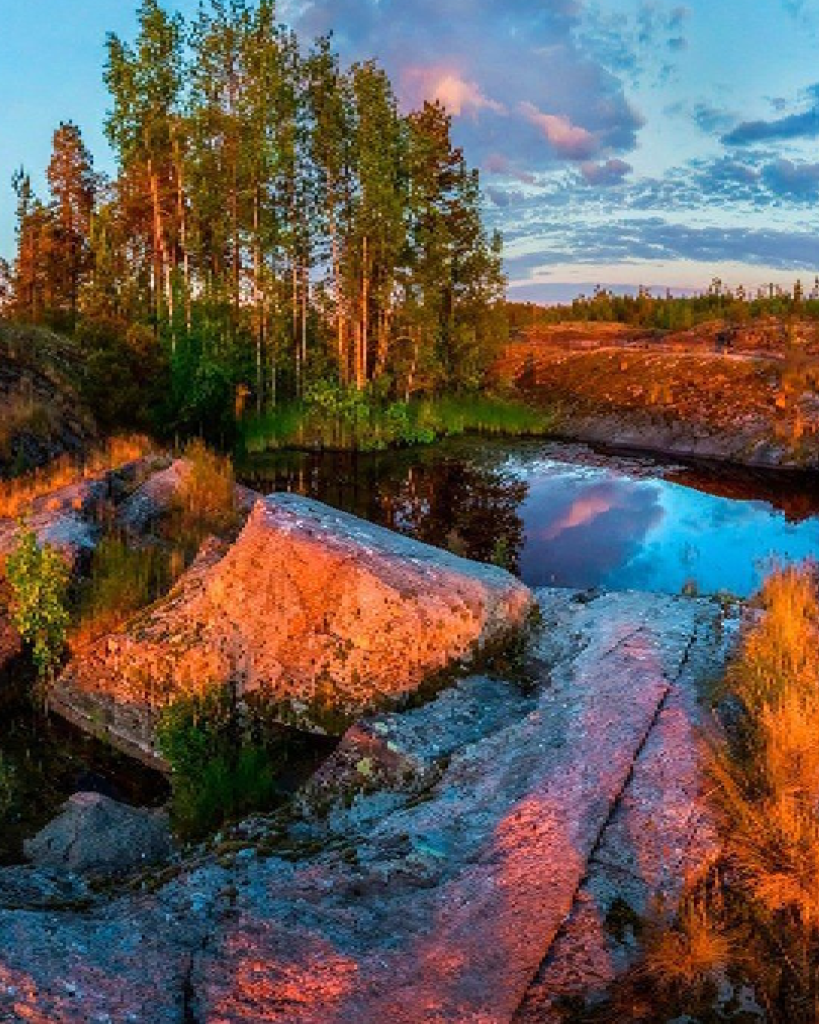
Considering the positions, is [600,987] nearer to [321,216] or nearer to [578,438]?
[578,438]

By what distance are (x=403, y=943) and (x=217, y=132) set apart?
3619 cm

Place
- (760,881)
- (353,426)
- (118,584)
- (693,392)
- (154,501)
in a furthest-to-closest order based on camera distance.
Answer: (693,392) → (353,426) → (154,501) → (118,584) → (760,881)

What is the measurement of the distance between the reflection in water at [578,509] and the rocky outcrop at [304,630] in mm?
5268

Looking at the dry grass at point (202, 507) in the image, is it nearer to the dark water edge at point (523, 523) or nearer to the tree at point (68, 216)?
the dark water edge at point (523, 523)

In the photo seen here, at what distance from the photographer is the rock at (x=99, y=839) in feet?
21.4

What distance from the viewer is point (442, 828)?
5824 millimetres

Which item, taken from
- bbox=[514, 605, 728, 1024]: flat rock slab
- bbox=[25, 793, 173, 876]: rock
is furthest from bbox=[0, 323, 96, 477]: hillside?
bbox=[514, 605, 728, 1024]: flat rock slab

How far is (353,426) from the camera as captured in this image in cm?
3369

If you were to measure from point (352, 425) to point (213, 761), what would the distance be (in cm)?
2689

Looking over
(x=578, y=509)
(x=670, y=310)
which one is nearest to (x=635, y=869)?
(x=578, y=509)

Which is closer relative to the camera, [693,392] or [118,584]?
[118,584]

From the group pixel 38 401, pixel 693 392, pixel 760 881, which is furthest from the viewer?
pixel 693 392

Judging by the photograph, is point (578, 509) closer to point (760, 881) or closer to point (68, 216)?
point (760, 881)

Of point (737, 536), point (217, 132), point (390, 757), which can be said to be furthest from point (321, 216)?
point (390, 757)
